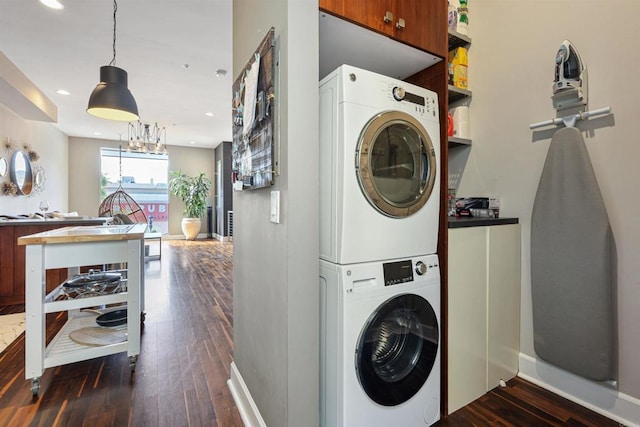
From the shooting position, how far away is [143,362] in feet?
6.91

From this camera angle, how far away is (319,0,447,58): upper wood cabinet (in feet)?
4.14

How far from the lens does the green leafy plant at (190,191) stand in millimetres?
8617

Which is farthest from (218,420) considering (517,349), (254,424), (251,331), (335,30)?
(335,30)

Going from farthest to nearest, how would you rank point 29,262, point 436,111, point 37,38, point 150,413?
point 37,38 < point 29,262 < point 150,413 < point 436,111

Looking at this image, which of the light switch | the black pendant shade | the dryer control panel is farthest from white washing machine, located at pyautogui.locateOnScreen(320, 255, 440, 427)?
the black pendant shade

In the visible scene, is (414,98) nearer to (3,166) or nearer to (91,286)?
(91,286)

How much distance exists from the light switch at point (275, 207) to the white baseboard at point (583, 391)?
Result: 186cm

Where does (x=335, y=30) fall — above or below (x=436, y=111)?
above

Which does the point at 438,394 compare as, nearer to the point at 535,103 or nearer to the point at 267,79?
the point at 267,79

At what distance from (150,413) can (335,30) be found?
2105mm

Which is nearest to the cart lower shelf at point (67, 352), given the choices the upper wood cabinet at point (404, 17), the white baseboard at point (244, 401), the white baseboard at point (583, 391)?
the white baseboard at point (244, 401)

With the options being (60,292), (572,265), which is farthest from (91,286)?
(572,265)

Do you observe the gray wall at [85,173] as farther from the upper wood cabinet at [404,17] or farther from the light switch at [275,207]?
the upper wood cabinet at [404,17]

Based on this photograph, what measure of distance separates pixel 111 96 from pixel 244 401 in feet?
8.86
